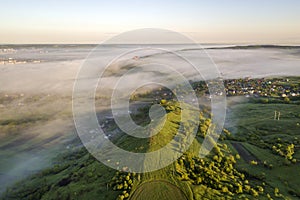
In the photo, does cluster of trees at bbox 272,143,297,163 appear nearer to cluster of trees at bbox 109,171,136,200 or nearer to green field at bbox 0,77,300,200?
green field at bbox 0,77,300,200

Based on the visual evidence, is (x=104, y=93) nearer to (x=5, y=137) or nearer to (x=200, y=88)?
(x=200, y=88)

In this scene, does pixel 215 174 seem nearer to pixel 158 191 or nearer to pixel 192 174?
pixel 192 174

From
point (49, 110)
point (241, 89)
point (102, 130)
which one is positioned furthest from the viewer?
point (241, 89)

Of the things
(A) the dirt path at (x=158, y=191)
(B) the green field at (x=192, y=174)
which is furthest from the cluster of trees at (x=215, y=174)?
(A) the dirt path at (x=158, y=191)

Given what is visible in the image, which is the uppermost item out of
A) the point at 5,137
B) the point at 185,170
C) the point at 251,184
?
the point at 185,170

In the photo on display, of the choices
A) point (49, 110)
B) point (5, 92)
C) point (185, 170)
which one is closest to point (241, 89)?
point (49, 110)

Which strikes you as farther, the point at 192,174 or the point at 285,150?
the point at 285,150

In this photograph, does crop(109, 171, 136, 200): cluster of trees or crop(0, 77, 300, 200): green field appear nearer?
crop(109, 171, 136, 200): cluster of trees

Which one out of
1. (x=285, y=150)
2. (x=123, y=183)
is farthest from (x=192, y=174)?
(x=285, y=150)

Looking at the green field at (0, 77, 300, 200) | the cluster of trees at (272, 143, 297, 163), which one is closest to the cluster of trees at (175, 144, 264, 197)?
the green field at (0, 77, 300, 200)
